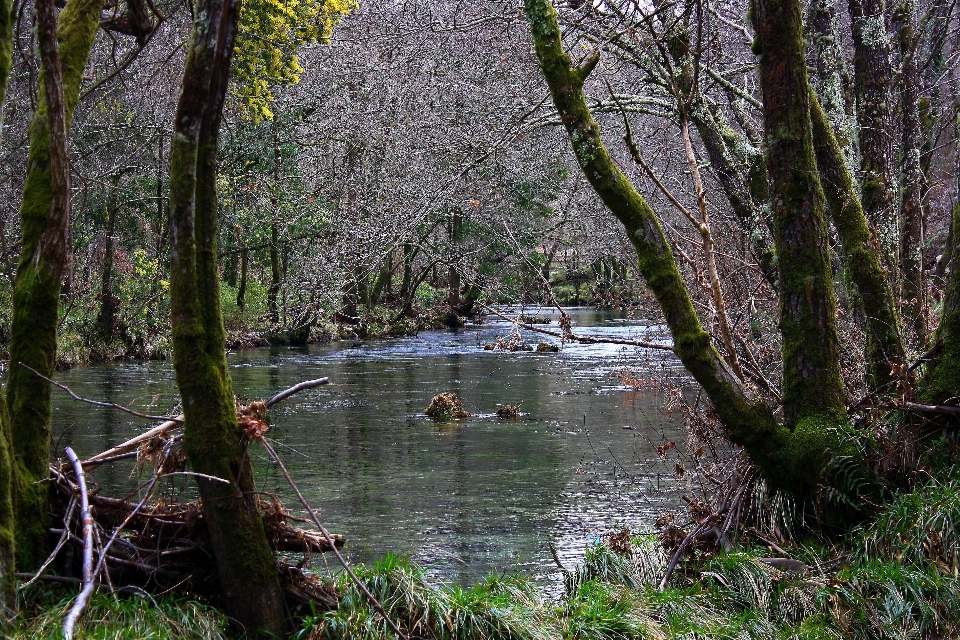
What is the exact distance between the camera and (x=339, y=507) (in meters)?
9.56

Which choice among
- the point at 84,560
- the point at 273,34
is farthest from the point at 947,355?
the point at 273,34

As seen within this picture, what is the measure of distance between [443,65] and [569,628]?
10.5 meters

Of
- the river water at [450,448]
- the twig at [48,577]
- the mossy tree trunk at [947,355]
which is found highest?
the mossy tree trunk at [947,355]

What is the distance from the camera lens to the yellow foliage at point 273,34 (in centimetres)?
1091

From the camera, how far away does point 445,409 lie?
1495 cm

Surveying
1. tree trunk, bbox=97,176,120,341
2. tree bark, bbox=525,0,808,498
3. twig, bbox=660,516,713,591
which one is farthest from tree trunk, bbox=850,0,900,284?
tree trunk, bbox=97,176,120,341

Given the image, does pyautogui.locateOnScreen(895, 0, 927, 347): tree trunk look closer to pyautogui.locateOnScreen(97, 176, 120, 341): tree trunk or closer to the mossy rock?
the mossy rock

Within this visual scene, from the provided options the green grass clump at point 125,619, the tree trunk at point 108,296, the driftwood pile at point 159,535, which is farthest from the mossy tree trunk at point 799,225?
the tree trunk at point 108,296

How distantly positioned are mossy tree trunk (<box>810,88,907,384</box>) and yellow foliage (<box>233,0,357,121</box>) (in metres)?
6.60

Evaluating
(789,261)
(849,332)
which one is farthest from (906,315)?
(789,261)

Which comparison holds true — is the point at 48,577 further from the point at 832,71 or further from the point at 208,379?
the point at 832,71

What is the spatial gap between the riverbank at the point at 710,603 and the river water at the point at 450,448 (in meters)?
0.83

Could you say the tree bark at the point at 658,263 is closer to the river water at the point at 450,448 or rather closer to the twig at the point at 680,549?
the twig at the point at 680,549

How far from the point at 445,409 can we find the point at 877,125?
880 cm
